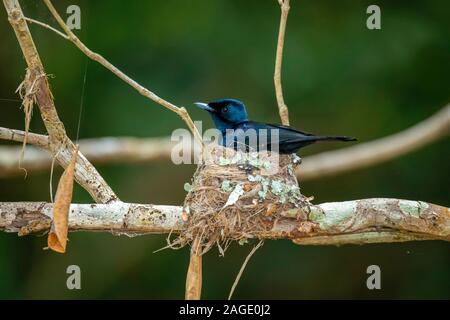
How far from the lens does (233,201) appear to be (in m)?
4.64

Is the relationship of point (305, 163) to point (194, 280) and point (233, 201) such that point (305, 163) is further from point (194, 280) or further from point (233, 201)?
point (194, 280)

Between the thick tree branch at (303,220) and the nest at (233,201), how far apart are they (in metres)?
0.07

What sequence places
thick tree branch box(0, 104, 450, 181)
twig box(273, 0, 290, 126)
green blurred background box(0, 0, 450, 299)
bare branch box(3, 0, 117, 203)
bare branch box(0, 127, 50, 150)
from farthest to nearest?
green blurred background box(0, 0, 450, 299) → thick tree branch box(0, 104, 450, 181) → twig box(273, 0, 290, 126) → bare branch box(0, 127, 50, 150) → bare branch box(3, 0, 117, 203)

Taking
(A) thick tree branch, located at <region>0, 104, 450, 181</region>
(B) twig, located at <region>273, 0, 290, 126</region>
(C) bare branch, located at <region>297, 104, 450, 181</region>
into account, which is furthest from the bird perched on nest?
(C) bare branch, located at <region>297, 104, 450, 181</region>

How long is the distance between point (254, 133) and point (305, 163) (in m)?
2.59

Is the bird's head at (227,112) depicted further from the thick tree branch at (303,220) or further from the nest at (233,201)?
the thick tree branch at (303,220)

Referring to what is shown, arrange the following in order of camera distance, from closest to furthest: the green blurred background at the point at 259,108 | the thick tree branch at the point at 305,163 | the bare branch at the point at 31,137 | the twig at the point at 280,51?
1. the bare branch at the point at 31,137
2. the twig at the point at 280,51
3. the thick tree branch at the point at 305,163
4. the green blurred background at the point at 259,108

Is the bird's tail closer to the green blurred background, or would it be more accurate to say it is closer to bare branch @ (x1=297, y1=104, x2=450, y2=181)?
bare branch @ (x1=297, y1=104, x2=450, y2=181)

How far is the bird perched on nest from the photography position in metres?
5.37

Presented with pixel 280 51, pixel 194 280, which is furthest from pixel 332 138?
pixel 194 280

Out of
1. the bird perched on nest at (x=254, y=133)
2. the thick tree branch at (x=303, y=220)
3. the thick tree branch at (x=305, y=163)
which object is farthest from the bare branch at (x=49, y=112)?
the thick tree branch at (x=305, y=163)

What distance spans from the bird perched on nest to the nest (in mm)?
369

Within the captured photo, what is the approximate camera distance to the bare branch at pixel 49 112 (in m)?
4.14
